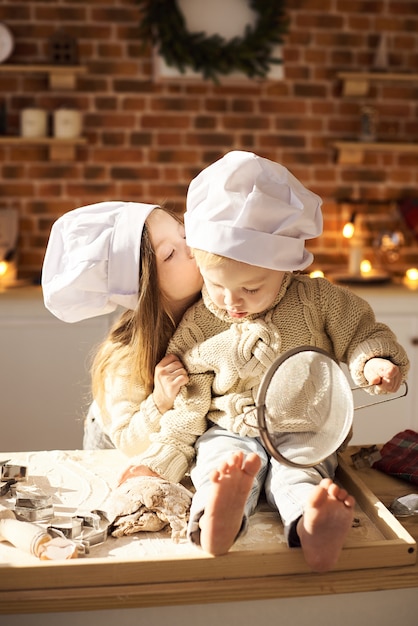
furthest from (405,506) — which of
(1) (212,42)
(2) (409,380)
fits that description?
(1) (212,42)

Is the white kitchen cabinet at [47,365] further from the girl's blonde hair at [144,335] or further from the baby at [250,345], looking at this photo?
the baby at [250,345]

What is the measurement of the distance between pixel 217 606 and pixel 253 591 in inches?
2.3

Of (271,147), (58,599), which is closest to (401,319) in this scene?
(271,147)

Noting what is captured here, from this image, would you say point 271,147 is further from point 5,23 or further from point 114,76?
point 5,23

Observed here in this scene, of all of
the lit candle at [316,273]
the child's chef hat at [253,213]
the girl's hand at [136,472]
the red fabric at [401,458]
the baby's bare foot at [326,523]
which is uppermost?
the child's chef hat at [253,213]

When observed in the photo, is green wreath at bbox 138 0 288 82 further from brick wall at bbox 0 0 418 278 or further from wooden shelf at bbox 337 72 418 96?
wooden shelf at bbox 337 72 418 96

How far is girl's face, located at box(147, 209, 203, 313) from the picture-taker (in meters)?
1.54

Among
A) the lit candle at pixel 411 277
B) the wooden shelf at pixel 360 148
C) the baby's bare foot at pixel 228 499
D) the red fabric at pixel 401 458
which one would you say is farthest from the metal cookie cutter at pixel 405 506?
the wooden shelf at pixel 360 148

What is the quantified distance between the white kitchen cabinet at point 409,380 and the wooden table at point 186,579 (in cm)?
171

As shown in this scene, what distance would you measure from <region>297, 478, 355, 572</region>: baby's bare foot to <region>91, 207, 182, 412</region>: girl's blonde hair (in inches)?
19.4

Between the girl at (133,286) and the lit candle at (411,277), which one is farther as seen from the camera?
the lit candle at (411,277)

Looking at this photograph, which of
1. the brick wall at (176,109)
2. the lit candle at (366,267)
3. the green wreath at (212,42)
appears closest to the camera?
the green wreath at (212,42)

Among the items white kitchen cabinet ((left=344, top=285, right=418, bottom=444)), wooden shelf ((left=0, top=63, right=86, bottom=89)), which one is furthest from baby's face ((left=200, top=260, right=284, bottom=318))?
wooden shelf ((left=0, top=63, right=86, bottom=89))

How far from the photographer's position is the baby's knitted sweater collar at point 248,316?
4.75 feet
